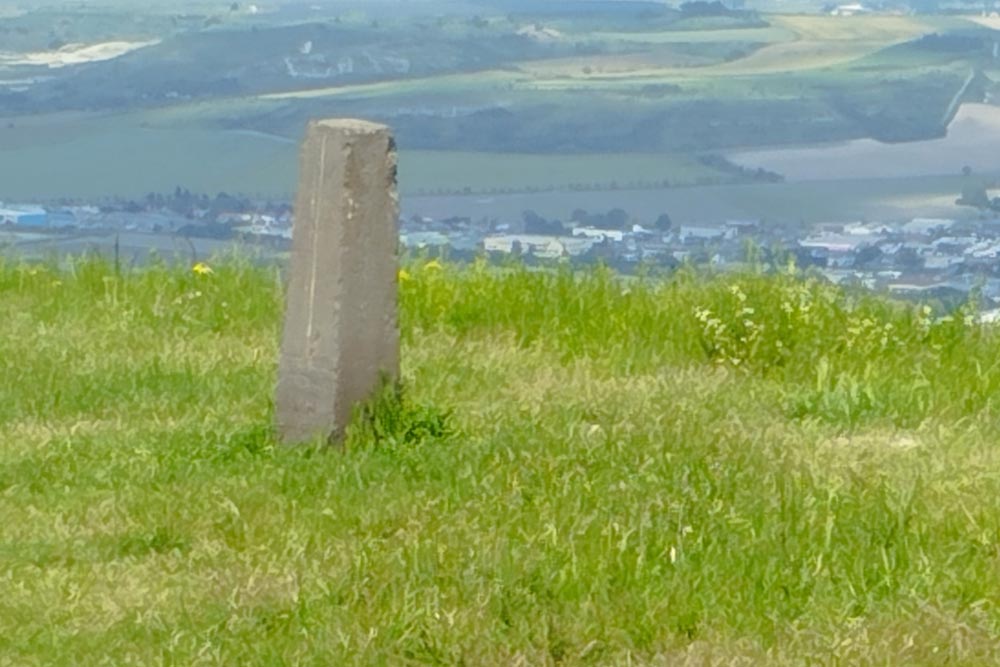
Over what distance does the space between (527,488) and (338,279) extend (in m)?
1.20

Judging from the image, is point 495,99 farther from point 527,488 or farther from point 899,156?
point 527,488

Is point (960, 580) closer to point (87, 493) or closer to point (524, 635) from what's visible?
point (524, 635)

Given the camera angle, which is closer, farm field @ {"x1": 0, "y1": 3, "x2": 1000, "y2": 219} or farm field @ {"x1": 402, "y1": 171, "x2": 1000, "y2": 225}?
farm field @ {"x1": 402, "y1": 171, "x2": 1000, "y2": 225}

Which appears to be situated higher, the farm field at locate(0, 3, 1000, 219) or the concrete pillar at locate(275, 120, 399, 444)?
the concrete pillar at locate(275, 120, 399, 444)

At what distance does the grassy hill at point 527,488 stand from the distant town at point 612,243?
1.04 m

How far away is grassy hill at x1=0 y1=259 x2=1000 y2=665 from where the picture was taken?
205 inches

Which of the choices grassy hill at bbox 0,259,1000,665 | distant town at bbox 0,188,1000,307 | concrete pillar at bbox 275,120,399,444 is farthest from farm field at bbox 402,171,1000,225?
concrete pillar at bbox 275,120,399,444

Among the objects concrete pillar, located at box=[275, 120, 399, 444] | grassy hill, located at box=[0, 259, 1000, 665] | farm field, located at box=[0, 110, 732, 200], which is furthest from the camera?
farm field, located at box=[0, 110, 732, 200]

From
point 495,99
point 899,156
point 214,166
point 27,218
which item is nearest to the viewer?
point 27,218

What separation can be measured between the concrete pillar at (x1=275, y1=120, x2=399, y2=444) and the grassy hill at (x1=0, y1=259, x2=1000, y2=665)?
16 cm

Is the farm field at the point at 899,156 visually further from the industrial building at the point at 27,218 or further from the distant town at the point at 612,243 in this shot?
the industrial building at the point at 27,218

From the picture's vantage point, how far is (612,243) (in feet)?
50.5

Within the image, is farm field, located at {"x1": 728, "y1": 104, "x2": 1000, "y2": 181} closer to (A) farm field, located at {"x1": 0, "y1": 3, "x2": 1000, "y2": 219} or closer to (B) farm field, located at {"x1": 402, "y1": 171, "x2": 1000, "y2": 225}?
(A) farm field, located at {"x1": 0, "y1": 3, "x2": 1000, "y2": 219}

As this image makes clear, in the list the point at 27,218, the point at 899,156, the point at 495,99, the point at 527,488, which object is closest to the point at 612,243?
the point at 527,488
